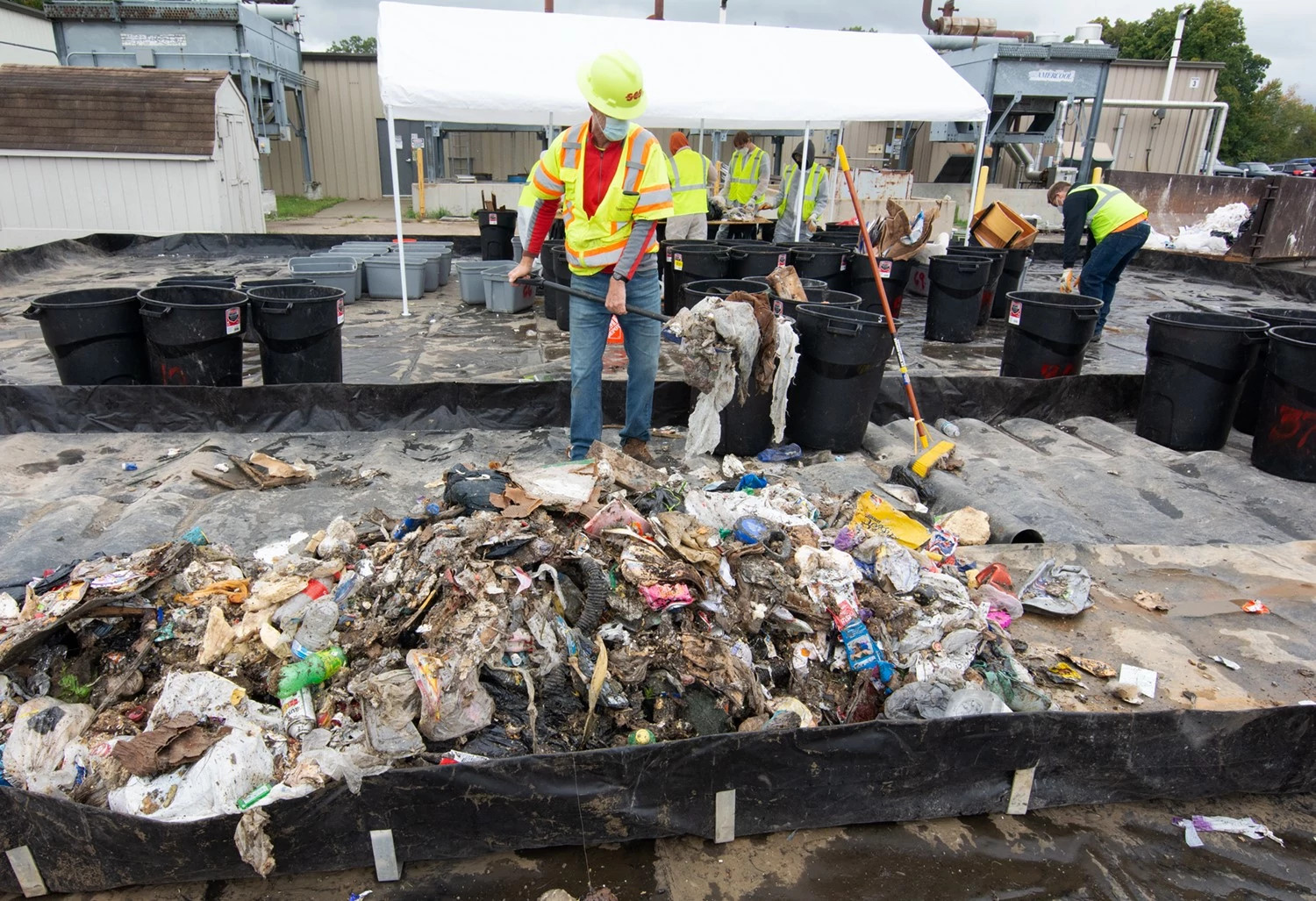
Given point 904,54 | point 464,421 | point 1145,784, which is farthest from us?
point 904,54

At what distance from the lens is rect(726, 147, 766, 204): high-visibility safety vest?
11.1 metres

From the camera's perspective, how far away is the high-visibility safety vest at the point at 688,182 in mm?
8742

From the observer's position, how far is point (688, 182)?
902cm

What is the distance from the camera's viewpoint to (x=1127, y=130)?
25312 mm

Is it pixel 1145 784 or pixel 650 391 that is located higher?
pixel 650 391

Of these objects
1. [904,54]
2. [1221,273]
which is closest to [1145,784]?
[904,54]

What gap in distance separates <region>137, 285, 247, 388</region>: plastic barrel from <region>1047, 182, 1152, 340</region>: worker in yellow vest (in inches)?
278

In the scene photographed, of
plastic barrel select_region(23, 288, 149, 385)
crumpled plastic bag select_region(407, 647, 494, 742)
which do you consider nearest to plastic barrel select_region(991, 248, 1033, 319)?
plastic barrel select_region(23, 288, 149, 385)

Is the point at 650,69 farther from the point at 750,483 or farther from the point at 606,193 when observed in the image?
the point at 750,483

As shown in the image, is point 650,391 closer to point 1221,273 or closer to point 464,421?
point 464,421

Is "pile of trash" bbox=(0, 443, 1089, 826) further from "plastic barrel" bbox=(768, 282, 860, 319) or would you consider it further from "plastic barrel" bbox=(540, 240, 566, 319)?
"plastic barrel" bbox=(540, 240, 566, 319)

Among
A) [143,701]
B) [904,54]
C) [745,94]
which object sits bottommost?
[143,701]

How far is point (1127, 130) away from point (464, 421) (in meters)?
27.2

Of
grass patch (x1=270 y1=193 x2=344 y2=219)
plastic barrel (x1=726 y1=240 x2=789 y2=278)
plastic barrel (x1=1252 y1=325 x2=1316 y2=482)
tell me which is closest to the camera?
plastic barrel (x1=1252 y1=325 x2=1316 y2=482)
